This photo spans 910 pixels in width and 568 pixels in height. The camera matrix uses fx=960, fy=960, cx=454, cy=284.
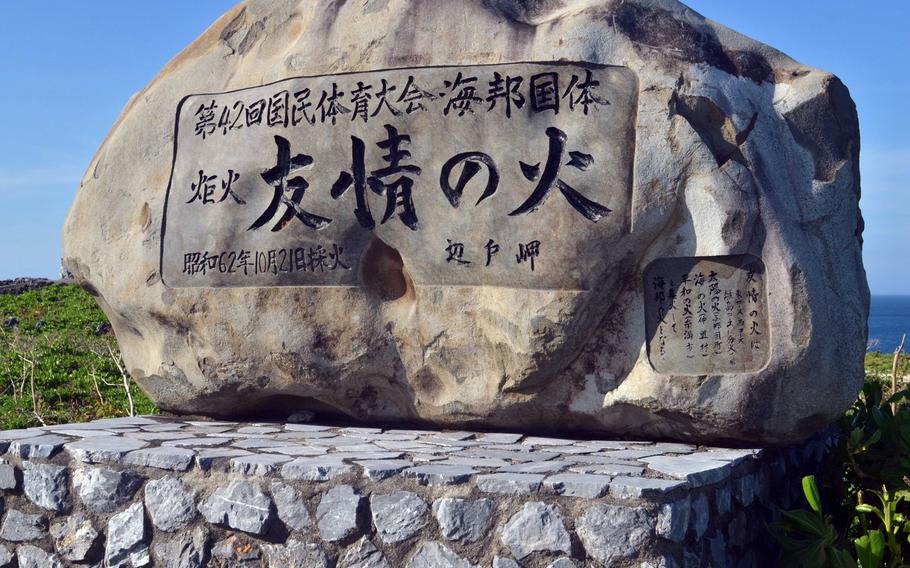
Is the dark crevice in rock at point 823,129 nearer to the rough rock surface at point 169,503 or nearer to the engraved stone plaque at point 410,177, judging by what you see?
the engraved stone plaque at point 410,177

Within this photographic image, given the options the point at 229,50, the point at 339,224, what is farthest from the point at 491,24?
the point at 229,50

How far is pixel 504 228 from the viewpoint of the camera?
4.53 meters

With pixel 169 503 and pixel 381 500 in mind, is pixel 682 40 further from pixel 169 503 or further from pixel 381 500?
pixel 169 503

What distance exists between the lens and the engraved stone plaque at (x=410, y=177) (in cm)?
442

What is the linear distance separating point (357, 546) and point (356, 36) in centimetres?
267

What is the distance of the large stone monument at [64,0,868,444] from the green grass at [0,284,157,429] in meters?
3.01

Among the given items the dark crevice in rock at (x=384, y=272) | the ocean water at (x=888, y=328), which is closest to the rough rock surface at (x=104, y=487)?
the dark crevice in rock at (x=384, y=272)

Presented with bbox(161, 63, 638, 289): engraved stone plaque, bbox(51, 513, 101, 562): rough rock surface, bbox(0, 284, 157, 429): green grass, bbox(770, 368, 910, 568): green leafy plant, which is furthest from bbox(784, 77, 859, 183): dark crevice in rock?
bbox(0, 284, 157, 429): green grass

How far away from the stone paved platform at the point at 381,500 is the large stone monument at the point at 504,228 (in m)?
0.34

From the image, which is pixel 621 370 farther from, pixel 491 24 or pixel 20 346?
pixel 20 346

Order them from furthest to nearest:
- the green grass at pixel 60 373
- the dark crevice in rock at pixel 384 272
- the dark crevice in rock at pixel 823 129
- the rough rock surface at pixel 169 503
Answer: the green grass at pixel 60 373 < the dark crevice in rock at pixel 384 272 < the dark crevice in rock at pixel 823 129 < the rough rock surface at pixel 169 503

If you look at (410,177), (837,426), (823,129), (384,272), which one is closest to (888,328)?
(837,426)

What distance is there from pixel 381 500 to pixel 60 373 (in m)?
6.67

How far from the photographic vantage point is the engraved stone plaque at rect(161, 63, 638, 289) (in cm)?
442
